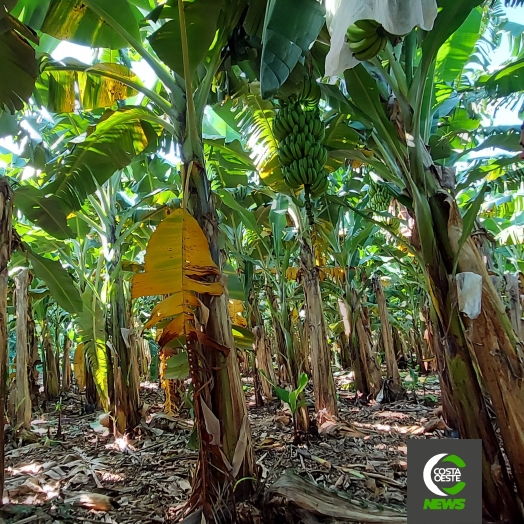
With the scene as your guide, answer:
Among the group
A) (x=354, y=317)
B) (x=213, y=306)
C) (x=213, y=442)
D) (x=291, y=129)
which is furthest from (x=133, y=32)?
(x=354, y=317)

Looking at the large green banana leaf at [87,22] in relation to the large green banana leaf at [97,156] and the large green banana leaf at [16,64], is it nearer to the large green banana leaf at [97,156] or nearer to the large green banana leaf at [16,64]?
the large green banana leaf at [16,64]

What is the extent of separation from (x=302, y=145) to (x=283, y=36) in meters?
0.46

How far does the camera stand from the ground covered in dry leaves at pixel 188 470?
63.0 inches

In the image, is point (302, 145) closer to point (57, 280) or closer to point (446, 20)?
point (446, 20)

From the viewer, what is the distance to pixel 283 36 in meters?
1.39

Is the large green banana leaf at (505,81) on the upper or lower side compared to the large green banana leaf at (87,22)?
lower

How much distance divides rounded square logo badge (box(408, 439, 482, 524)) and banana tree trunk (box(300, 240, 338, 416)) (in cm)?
201

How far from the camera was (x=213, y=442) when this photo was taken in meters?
1.51

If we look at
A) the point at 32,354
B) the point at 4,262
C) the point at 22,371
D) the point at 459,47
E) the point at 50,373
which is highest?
the point at 459,47

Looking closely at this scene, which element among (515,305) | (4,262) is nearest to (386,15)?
(4,262)

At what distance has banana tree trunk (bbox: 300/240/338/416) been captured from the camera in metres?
3.44

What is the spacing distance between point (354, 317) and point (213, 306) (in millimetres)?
3298

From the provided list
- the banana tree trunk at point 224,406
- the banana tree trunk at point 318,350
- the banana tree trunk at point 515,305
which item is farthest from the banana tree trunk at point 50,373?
the banana tree trunk at point 515,305

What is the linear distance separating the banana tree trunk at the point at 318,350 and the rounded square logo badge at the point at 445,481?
6.61 ft
